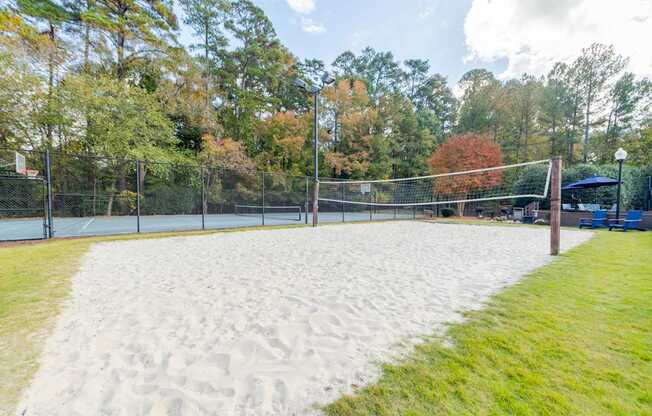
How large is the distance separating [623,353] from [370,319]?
175 cm

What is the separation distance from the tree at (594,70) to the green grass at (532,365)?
89.8ft

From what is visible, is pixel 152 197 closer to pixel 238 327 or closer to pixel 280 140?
pixel 280 140

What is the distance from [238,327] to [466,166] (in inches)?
749

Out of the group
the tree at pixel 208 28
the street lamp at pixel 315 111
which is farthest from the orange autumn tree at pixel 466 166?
the tree at pixel 208 28

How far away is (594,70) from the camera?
20844 millimetres

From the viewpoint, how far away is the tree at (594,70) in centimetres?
2002

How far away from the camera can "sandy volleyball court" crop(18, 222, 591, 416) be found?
4.88ft

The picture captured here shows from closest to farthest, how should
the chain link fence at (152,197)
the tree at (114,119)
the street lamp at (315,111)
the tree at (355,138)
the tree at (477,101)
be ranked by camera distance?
the street lamp at (315,111) → the chain link fence at (152,197) → the tree at (114,119) → the tree at (355,138) → the tree at (477,101)

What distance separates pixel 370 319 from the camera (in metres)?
2.46

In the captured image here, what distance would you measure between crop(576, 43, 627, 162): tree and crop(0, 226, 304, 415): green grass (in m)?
31.0

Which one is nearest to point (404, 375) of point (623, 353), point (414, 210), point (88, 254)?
point (623, 353)

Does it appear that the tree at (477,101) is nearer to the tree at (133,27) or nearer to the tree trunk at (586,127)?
the tree trunk at (586,127)

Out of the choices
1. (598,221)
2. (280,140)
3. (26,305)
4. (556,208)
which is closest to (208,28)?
(280,140)

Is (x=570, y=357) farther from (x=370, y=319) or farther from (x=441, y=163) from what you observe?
(x=441, y=163)
